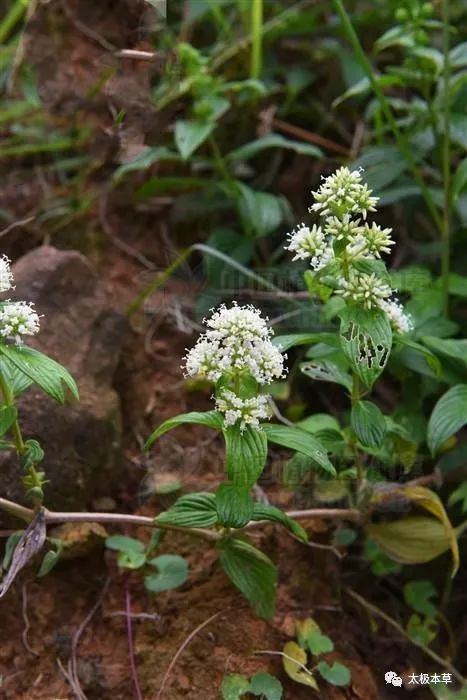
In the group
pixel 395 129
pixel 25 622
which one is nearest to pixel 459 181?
pixel 395 129

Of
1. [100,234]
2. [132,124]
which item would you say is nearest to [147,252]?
[100,234]

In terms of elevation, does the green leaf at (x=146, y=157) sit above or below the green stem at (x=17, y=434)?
above

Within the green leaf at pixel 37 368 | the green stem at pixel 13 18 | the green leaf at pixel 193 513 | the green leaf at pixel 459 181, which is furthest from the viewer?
the green stem at pixel 13 18

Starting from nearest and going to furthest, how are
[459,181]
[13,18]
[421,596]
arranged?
[421,596]
[459,181]
[13,18]

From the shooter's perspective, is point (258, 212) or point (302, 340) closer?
point (302, 340)

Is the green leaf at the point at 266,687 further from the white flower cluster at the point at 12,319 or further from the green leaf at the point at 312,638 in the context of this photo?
the white flower cluster at the point at 12,319

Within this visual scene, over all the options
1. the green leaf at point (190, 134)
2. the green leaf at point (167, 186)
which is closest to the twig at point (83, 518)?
the green leaf at point (190, 134)

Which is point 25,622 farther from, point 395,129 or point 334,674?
point 395,129
